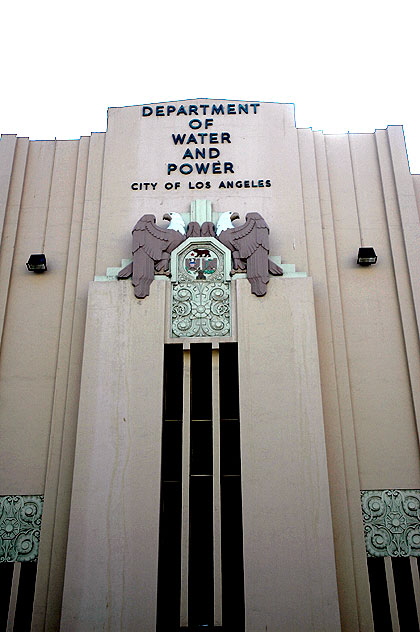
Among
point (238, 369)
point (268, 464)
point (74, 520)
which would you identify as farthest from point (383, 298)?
point (74, 520)

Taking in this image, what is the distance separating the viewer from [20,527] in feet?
33.5

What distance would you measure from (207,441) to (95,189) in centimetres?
598

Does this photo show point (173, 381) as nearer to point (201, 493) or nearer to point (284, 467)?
point (201, 493)

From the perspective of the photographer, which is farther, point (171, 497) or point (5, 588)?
point (171, 497)

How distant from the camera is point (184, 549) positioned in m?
9.73

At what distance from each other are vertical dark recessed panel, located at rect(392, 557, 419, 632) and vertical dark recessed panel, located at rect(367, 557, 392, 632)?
0.18 meters

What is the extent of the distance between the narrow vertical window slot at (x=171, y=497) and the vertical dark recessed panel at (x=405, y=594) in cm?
353

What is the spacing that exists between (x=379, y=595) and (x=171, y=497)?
372 cm

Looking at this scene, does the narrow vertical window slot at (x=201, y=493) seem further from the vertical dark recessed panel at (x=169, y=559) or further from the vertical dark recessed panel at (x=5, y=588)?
the vertical dark recessed panel at (x=5, y=588)

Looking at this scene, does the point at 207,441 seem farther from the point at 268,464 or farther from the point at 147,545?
the point at 147,545

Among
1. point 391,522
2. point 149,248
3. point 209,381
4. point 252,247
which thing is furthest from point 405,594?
point 149,248

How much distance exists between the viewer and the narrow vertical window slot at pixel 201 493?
381 inches

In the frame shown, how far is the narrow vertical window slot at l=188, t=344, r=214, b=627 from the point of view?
9.68m

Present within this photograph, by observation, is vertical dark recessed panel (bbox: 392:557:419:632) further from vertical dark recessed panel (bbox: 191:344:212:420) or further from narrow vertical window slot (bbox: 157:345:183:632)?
vertical dark recessed panel (bbox: 191:344:212:420)
